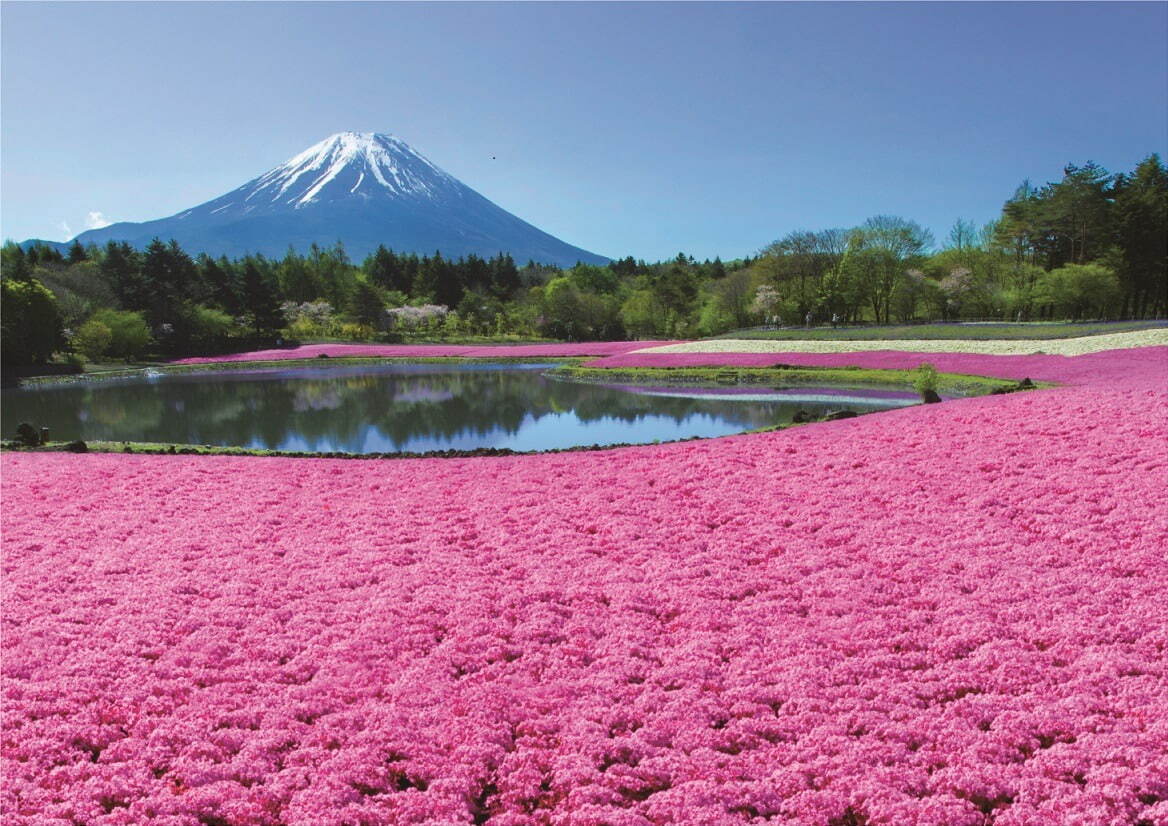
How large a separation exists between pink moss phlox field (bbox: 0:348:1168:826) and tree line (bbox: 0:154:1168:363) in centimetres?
5643

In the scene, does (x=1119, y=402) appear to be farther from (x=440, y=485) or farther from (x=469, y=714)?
(x=469, y=714)

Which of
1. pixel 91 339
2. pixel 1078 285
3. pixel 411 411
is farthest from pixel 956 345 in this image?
pixel 91 339

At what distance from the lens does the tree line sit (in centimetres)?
6284

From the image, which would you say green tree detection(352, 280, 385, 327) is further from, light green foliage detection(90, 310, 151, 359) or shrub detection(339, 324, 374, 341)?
light green foliage detection(90, 310, 151, 359)

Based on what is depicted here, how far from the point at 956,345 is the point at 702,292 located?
53.7 meters

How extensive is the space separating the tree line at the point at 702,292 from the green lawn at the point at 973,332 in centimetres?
1735

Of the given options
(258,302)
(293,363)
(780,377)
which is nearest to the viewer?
(780,377)

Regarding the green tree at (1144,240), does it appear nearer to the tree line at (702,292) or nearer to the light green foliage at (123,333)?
the tree line at (702,292)

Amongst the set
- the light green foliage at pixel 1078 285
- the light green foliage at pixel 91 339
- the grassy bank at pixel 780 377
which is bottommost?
the grassy bank at pixel 780 377

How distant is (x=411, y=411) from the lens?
31.3m

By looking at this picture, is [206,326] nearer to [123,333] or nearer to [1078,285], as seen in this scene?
[123,333]

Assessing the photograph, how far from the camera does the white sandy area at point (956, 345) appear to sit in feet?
121

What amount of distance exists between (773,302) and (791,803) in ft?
255

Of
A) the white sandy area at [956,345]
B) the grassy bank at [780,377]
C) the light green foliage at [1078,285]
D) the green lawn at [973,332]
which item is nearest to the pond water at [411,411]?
the grassy bank at [780,377]
